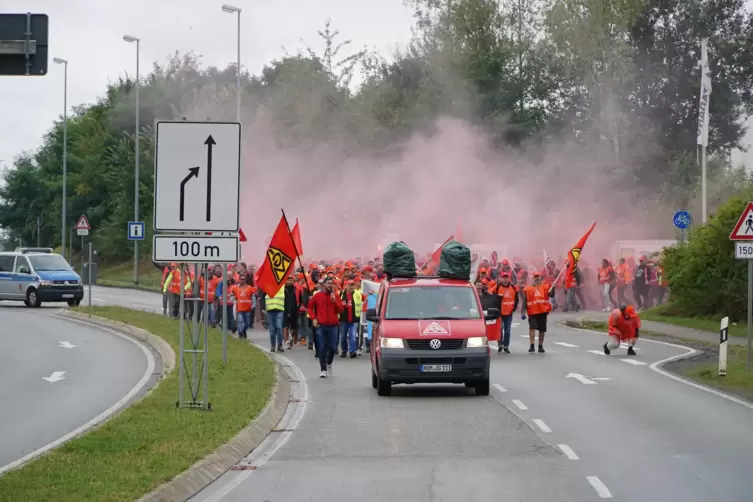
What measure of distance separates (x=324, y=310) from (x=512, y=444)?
929cm

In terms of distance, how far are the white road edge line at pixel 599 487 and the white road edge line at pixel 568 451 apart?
1360mm

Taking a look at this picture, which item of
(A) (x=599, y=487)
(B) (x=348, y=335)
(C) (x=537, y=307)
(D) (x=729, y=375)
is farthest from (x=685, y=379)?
(A) (x=599, y=487)

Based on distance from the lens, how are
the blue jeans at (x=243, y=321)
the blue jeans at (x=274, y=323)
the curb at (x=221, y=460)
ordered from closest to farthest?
the curb at (x=221, y=460) < the blue jeans at (x=274, y=323) < the blue jeans at (x=243, y=321)

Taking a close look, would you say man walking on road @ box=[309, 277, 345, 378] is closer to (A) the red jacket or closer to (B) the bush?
(A) the red jacket

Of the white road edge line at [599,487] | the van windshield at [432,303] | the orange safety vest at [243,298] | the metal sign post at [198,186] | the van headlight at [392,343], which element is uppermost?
the metal sign post at [198,186]

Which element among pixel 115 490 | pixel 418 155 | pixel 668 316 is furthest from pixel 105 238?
pixel 115 490

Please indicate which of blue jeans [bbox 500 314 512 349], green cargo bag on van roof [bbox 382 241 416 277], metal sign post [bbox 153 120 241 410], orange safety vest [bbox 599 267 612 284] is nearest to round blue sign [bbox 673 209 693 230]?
orange safety vest [bbox 599 267 612 284]

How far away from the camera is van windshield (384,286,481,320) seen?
20.7 m

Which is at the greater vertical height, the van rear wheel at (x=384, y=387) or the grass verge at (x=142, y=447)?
the grass verge at (x=142, y=447)

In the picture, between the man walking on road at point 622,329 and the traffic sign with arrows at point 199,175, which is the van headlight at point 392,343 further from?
the man walking on road at point 622,329

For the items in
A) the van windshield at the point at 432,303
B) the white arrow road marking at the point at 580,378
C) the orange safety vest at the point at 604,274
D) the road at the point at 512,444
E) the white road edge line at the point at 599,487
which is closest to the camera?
the white road edge line at the point at 599,487

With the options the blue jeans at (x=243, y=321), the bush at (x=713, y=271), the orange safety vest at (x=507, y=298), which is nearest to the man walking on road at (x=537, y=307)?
the orange safety vest at (x=507, y=298)

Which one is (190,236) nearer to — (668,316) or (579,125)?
(668,316)

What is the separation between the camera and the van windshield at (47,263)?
158 feet
